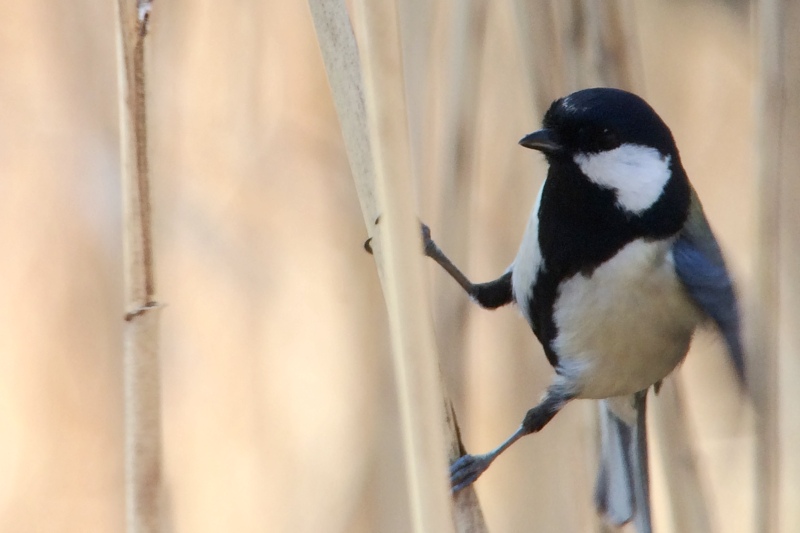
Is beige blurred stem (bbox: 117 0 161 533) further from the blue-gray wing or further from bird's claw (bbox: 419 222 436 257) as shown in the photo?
the blue-gray wing

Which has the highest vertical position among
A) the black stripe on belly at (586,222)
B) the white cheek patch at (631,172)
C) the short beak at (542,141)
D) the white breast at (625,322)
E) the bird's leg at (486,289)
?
the short beak at (542,141)

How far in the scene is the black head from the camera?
715 millimetres

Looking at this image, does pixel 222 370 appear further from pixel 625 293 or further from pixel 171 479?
pixel 625 293

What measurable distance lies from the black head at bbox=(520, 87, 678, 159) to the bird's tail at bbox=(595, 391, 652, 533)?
29cm

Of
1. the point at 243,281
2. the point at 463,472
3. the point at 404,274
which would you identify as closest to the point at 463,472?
the point at 463,472

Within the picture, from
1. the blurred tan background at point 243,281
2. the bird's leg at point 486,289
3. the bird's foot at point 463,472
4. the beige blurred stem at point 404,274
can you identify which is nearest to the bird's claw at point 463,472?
the bird's foot at point 463,472

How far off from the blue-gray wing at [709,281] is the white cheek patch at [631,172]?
0.05 metres

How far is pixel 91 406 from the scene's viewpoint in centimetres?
116

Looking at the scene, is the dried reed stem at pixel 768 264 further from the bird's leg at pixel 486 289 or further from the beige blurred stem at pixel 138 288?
the beige blurred stem at pixel 138 288

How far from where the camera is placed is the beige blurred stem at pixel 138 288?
50cm

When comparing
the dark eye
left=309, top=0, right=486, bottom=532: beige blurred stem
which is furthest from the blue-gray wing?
left=309, top=0, right=486, bottom=532: beige blurred stem

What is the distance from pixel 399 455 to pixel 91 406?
44 cm

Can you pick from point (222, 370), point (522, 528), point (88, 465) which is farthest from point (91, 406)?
point (522, 528)

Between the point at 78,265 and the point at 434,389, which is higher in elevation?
the point at 78,265
